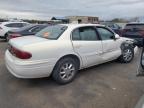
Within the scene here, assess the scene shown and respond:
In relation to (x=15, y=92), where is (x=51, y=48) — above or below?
above

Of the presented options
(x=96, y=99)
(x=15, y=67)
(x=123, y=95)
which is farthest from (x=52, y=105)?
(x=123, y=95)

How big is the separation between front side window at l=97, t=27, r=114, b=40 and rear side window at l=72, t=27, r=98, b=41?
0.82 ft

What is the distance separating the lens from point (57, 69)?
14.0 ft

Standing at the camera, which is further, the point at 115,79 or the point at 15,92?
the point at 115,79

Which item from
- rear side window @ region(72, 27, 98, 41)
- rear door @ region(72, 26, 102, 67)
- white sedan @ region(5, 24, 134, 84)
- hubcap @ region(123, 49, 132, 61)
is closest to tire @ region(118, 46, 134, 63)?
hubcap @ region(123, 49, 132, 61)

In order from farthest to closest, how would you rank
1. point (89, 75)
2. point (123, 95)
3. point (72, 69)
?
point (89, 75) → point (72, 69) → point (123, 95)

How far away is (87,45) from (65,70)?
93 cm

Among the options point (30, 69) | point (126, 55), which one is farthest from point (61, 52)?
point (126, 55)

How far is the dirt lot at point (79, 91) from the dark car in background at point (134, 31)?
4.32 metres

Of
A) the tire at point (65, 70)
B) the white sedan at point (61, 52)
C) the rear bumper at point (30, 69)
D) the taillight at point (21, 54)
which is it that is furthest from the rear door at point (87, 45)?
the taillight at point (21, 54)

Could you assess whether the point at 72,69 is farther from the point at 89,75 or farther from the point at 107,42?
the point at 107,42

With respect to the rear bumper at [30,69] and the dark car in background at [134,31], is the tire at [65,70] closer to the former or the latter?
the rear bumper at [30,69]

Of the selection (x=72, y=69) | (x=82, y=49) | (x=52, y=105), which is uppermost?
(x=82, y=49)

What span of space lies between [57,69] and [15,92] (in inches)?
42.7
